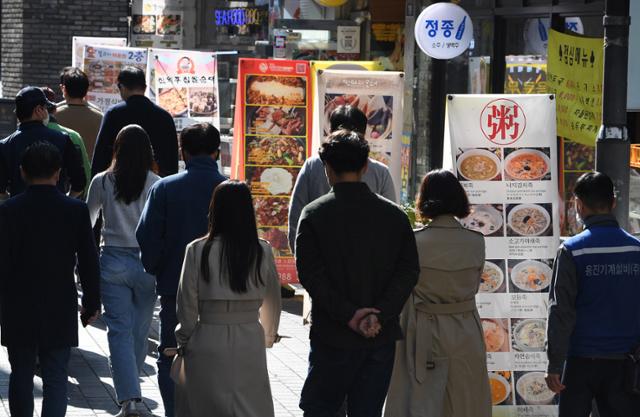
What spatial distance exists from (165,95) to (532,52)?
15.4 ft

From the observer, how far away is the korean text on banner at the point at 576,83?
10336 mm

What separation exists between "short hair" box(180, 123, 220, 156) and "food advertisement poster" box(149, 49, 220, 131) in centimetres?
906

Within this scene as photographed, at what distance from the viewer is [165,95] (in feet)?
53.7

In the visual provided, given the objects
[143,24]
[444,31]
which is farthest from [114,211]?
[143,24]

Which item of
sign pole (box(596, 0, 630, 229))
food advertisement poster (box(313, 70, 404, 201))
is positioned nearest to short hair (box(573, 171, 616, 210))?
sign pole (box(596, 0, 630, 229))

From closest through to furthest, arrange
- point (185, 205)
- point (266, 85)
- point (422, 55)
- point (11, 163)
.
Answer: point (185, 205) → point (11, 163) → point (266, 85) → point (422, 55)

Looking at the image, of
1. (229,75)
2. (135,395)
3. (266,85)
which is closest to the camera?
(135,395)

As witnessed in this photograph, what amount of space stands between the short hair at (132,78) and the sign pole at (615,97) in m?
3.48

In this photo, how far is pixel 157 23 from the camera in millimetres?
29984

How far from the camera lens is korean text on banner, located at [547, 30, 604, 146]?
1034 centimetres

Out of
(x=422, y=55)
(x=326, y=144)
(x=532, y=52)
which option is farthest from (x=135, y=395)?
(x=422, y=55)

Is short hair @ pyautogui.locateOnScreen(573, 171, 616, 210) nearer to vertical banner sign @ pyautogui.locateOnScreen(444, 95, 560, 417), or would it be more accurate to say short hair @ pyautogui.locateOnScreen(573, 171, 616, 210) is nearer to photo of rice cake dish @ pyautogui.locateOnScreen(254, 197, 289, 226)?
vertical banner sign @ pyautogui.locateOnScreen(444, 95, 560, 417)

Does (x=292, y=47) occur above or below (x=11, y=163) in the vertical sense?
above

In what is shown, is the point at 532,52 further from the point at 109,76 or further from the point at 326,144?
the point at 326,144
